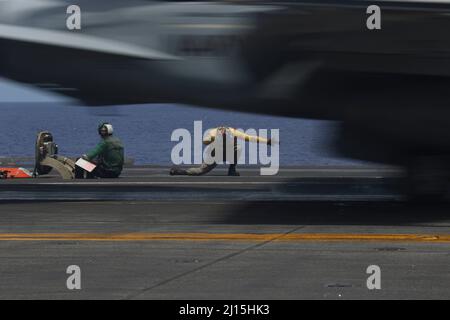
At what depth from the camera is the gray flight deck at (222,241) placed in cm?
1209

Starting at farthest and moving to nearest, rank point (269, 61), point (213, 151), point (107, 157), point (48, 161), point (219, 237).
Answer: point (213, 151)
point (48, 161)
point (107, 157)
point (269, 61)
point (219, 237)

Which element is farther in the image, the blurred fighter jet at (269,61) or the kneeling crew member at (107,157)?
the kneeling crew member at (107,157)

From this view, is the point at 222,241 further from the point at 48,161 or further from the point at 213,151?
the point at 213,151

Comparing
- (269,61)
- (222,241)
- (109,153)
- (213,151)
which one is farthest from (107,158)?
(222,241)

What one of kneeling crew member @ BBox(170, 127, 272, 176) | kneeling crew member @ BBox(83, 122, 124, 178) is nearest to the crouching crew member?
kneeling crew member @ BBox(83, 122, 124, 178)

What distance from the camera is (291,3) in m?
18.3

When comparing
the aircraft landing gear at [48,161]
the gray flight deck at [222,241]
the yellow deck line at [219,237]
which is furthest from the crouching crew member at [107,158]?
the yellow deck line at [219,237]

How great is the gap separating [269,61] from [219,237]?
379 centimetres

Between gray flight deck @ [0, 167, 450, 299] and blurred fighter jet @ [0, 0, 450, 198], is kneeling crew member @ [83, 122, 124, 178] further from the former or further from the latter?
blurred fighter jet @ [0, 0, 450, 198]

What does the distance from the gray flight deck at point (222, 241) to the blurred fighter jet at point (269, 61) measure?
175 cm

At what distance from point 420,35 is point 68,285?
883 cm

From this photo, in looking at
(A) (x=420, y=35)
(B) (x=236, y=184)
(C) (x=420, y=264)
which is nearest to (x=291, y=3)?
(A) (x=420, y=35)

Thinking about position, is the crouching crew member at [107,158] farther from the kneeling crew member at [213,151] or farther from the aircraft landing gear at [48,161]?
the kneeling crew member at [213,151]

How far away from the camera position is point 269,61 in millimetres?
19078
